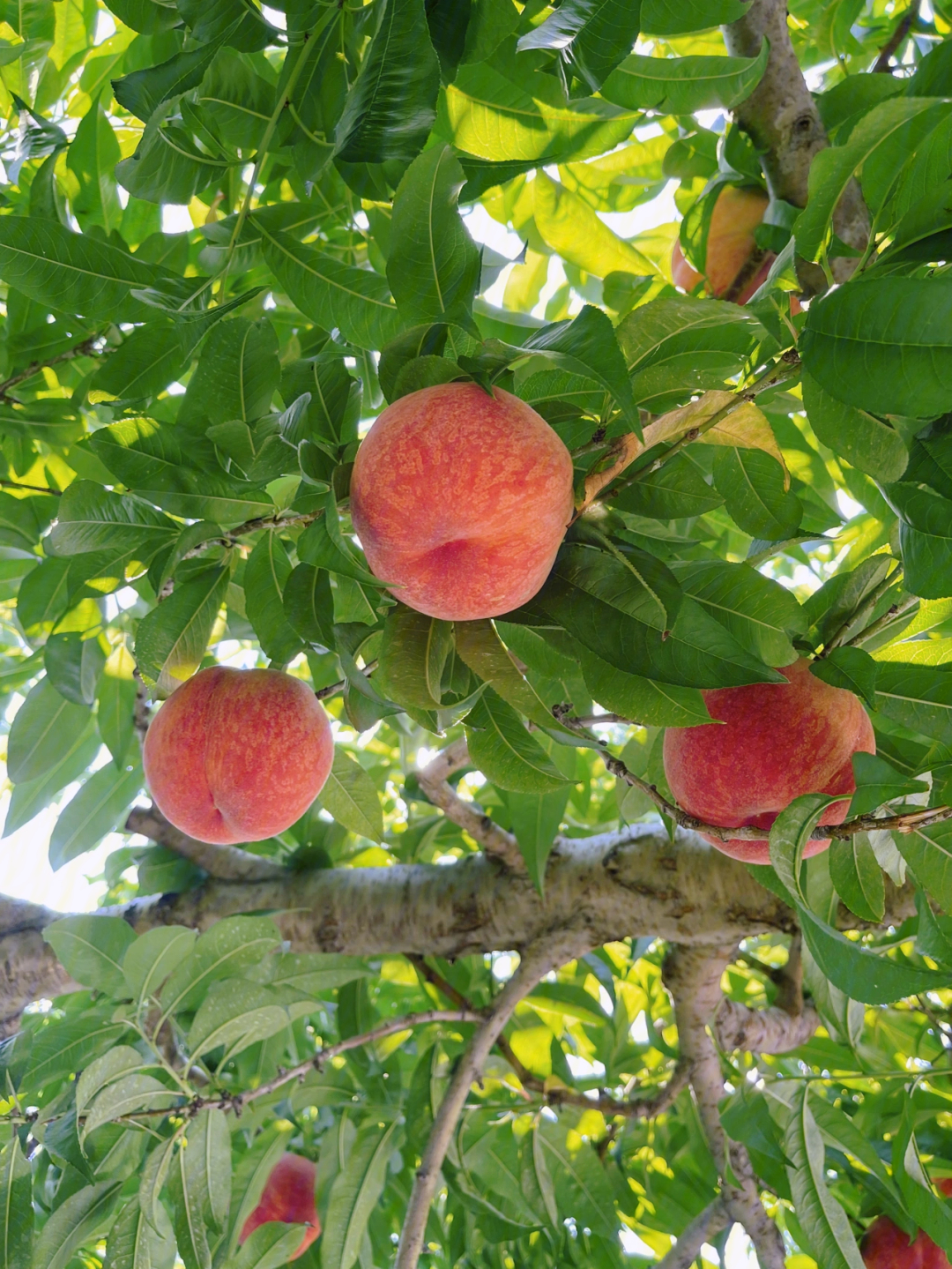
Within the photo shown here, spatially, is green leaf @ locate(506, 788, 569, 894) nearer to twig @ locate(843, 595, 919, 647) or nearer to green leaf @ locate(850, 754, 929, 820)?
twig @ locate(843, 595, 919, 647)

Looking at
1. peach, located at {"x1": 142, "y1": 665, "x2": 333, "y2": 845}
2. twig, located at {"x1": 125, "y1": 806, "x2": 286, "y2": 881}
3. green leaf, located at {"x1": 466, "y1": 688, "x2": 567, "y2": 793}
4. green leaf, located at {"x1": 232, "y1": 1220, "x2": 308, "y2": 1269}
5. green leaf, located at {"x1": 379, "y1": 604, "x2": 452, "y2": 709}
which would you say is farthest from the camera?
twig, located at {"x1": 125, "y1": 806, "x2": 286, "y2": 881}

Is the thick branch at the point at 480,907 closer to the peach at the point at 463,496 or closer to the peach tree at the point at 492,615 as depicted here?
the peach tree at the point at 492,615

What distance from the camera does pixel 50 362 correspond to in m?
1.97

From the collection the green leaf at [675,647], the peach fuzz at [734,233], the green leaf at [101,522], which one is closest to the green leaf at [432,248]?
the green leaf at [675,647]

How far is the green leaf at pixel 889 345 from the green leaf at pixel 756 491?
29cm

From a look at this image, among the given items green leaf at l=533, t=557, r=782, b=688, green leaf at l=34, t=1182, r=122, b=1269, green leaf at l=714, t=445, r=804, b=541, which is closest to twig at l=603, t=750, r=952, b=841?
green leaf at l=533, t=557, r=782, b=688

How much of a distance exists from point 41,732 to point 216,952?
0.63 meters

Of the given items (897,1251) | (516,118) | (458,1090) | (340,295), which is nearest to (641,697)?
(340,295)

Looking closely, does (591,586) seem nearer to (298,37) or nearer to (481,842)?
(298,37)

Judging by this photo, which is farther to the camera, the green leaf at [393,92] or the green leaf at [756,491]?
the green leaf at [756,491]

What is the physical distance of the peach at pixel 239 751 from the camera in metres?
1.57

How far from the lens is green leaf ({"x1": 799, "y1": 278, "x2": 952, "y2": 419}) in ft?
2.77

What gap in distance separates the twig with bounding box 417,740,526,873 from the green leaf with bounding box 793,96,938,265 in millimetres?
1296

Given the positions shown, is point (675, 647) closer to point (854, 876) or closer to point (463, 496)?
point (463, 496)
